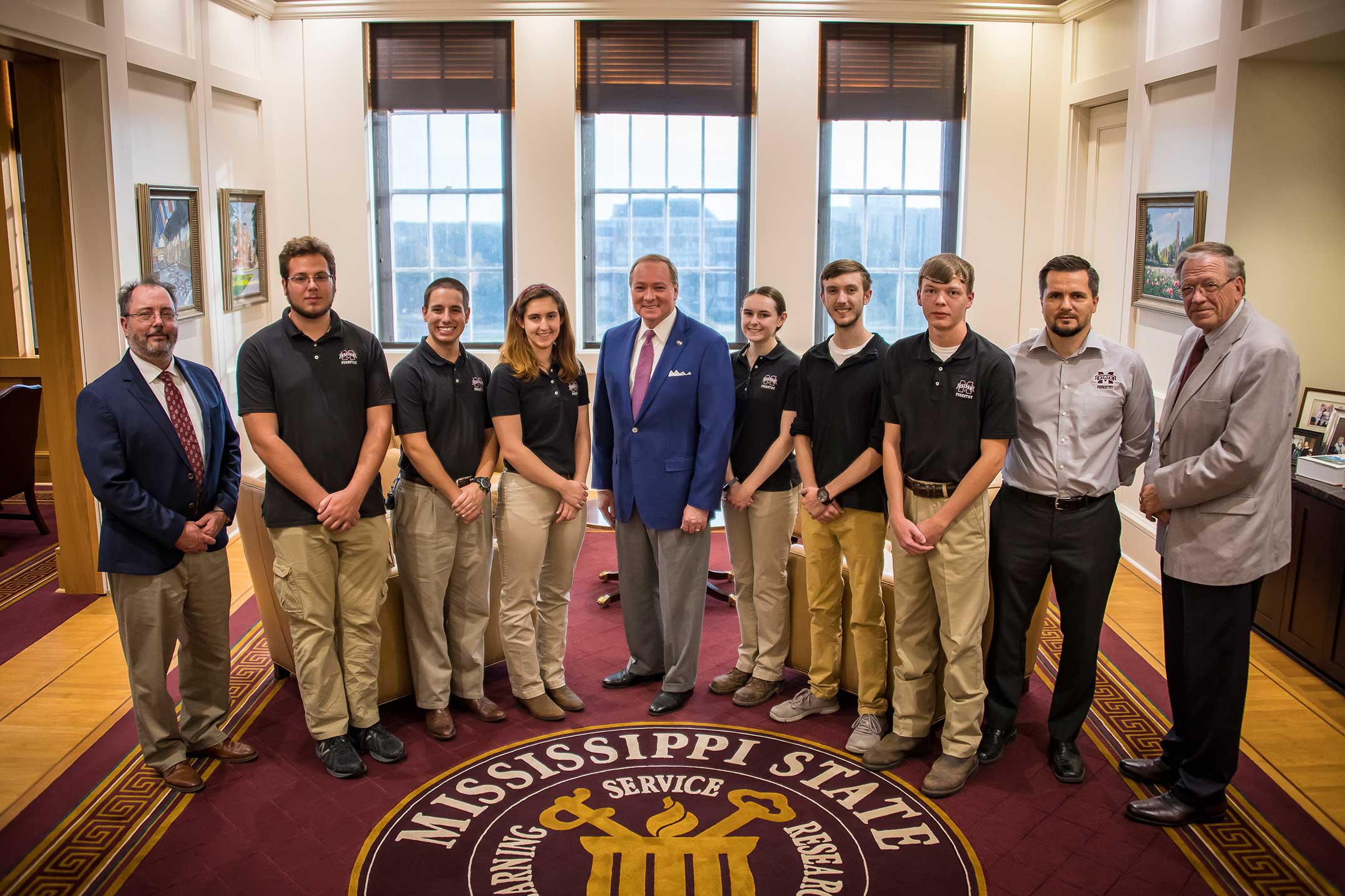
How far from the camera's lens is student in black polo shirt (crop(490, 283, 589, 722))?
4.18m

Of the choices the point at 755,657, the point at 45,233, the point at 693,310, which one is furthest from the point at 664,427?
the point at 693,310

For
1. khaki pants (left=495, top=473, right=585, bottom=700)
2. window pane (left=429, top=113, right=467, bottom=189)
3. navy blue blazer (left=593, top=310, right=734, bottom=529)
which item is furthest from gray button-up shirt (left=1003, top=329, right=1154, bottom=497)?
window pane (left=429, top=113, right=467, bottom=189)

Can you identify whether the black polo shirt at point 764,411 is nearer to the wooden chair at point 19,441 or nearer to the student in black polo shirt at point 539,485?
the student in black polo shirt at point 539,485

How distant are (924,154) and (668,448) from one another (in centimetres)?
472

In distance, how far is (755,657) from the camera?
470cm

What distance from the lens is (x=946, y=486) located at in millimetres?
3736

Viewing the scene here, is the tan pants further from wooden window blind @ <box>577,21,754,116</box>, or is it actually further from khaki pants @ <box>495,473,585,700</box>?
wooden window blind @ <box>577,21,754,116</box>

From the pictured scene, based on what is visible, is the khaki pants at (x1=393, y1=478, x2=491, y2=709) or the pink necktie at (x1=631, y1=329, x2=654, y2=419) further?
the pink necktie at (x1=631, y1=329, x2=654, y2=419)

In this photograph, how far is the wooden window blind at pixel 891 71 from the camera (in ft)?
25.5

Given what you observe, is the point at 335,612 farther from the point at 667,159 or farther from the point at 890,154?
the point at 890,154

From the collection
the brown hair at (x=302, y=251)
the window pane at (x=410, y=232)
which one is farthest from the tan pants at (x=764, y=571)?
the window pane at (x=410, y=232)

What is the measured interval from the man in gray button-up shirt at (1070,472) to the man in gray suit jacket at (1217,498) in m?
0.15

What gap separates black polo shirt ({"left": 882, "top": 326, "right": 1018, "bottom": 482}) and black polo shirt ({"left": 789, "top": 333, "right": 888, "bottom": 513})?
176 mm

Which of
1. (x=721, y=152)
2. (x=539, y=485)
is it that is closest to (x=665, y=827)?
(x=539, y=485)
